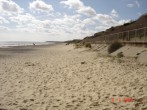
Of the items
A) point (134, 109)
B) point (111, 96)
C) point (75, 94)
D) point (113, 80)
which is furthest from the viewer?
point (113, 80)

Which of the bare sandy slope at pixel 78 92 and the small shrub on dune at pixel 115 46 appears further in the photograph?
the small shrub on dune at pixel 115 46

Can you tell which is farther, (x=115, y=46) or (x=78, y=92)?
(x=115, y=46)

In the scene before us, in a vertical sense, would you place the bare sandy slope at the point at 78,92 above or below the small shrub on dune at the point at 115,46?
below

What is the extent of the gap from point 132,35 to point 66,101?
14285mm

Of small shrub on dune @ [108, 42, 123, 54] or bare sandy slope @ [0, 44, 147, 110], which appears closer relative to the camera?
bare sandy slope @ [0, 44, 147, 110]

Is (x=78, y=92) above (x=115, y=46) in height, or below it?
below

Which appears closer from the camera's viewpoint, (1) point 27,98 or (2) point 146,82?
(1) point 27,98

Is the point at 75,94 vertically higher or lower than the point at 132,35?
lower

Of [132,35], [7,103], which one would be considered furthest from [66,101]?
[132,35]

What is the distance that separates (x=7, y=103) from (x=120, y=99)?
→ 3.27 metres

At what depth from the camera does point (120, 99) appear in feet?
20.0

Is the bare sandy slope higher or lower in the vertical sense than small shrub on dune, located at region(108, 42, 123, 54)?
lower

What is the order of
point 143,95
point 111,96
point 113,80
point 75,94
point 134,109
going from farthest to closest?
point 113,80, point 75,94, point 111,96, point 143,95, point 134,109

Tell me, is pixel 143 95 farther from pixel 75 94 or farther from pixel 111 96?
pixel 75 94
